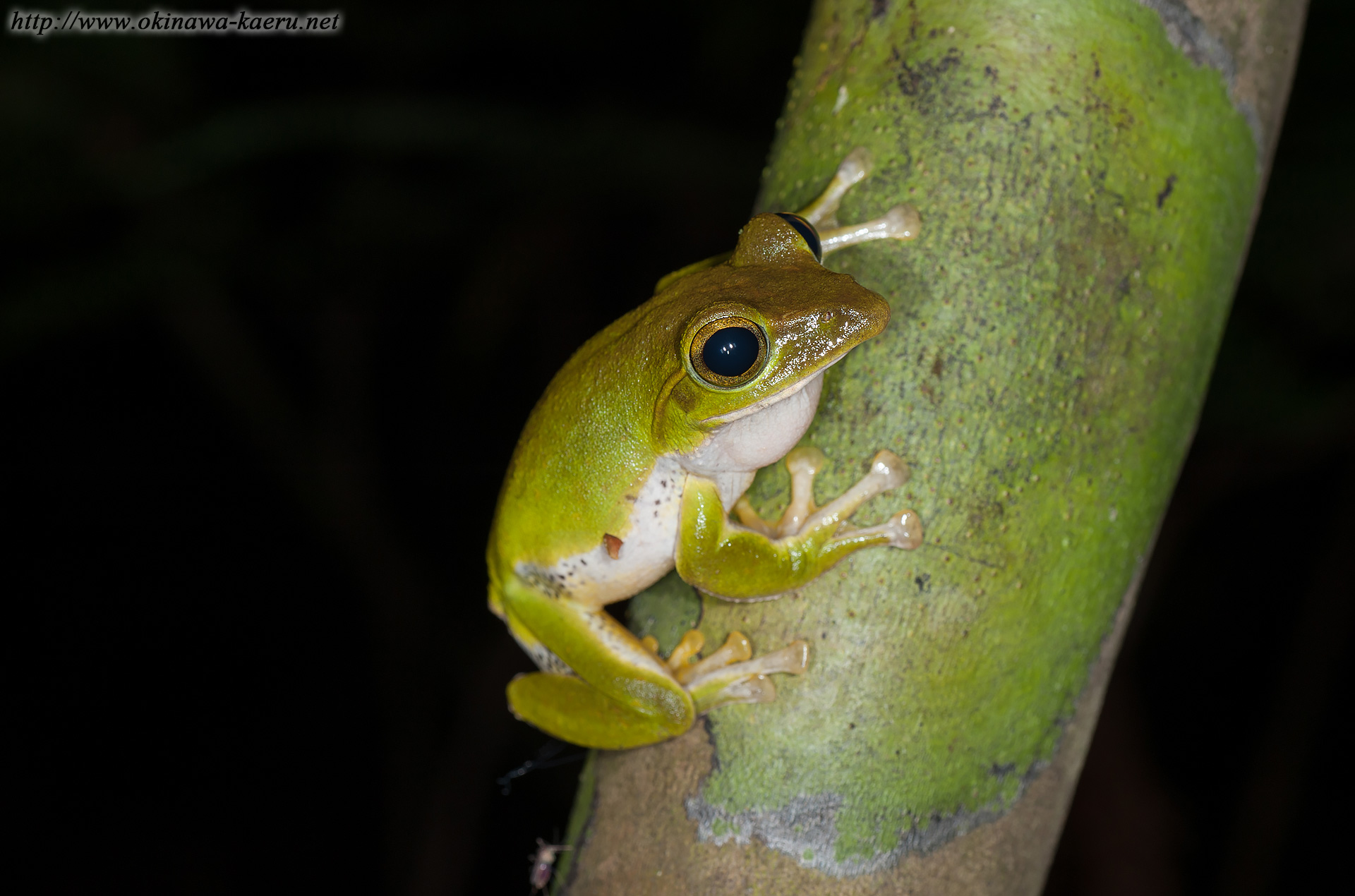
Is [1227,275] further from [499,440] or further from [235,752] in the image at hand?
[235,752]

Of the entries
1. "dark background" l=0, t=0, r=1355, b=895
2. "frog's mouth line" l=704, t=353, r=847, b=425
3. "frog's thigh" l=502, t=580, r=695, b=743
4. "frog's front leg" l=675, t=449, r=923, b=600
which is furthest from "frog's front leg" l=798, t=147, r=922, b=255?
"dark background" l=0, t=0, r=1355, b=895

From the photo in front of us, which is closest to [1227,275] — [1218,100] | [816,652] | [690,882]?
[1218,100]

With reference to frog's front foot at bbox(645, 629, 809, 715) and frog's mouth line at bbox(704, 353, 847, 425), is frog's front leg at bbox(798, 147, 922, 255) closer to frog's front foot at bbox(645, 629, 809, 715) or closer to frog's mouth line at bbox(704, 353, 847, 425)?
frog's mouth line at bbox(704, 353, 847, 425)

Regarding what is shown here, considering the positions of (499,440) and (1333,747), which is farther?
(499,440)

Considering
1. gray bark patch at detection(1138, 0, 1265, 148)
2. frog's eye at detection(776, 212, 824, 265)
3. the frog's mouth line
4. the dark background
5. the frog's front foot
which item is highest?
gray bark patch at detection(1138, 0, 1265, 148)

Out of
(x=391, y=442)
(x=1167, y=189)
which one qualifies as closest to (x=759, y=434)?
(x=1167, y=189)

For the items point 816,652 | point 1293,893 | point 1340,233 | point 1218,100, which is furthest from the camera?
point 1293,893

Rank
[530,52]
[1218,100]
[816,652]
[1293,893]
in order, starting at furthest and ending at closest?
[530,52]
[1293,893]
[1218,100]
[816,652]

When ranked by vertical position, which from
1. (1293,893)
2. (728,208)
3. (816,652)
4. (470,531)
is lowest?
(1293,893)
